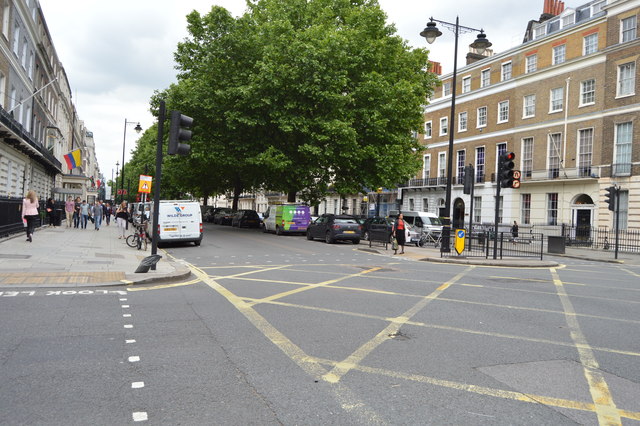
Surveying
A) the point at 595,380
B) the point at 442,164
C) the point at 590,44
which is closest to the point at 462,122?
the point at 442,164

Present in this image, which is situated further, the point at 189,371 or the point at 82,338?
the point at 82,338

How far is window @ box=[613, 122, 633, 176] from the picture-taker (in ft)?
94.4

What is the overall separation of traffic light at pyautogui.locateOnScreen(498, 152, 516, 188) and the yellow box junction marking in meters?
9.72

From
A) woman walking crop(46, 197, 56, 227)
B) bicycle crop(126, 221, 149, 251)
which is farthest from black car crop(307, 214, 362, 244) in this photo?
woman walking crop(46, 197, 56, 227)

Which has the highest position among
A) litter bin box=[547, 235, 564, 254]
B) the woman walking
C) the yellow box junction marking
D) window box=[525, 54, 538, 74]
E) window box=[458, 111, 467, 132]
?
window box=[525, 54, 538, 74]

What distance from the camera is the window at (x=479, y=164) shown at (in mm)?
40344

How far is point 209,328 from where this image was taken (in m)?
5.93

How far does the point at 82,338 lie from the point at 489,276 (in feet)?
32.6

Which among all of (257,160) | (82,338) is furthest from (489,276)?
(257,160)

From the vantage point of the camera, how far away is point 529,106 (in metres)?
36.2

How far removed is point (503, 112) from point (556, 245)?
18444 millimetres

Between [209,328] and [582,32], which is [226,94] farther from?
[582,32]

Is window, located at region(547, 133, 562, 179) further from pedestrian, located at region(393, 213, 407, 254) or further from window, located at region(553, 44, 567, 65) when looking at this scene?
pedestrian, located at region(393, 213, 407, 254)

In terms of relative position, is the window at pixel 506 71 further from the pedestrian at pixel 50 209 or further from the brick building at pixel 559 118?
the pedestrian at pixel 50 209
